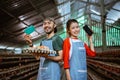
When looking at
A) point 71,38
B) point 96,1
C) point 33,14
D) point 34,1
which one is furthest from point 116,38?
point 71,38

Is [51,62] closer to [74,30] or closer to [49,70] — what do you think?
[49,70]

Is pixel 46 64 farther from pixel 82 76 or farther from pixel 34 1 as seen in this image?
pixel 34 1

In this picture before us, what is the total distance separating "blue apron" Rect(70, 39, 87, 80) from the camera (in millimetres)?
2131

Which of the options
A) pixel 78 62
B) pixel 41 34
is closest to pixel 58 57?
pixel 78 62

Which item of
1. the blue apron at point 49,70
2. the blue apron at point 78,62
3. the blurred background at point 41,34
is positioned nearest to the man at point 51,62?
the blue apron at point 49,70

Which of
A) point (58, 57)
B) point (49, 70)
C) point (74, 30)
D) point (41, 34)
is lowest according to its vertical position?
point (49, 70)

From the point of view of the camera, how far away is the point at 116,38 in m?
17.3

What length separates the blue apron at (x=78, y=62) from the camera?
2.13 m

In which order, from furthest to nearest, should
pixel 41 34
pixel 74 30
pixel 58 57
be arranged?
pixel 41 34
pixel 74 30
pixel 58 57

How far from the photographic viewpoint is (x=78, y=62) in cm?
215

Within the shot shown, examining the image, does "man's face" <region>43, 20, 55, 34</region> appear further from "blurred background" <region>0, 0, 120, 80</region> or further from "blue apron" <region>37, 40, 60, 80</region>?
"blurred background" <region>0, 0, 120, 80</region>

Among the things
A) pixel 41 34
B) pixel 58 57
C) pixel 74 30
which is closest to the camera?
pixel 58 57

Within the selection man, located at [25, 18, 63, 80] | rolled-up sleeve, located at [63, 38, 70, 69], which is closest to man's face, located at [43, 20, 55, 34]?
man, located at [25, 18, 63, 80]

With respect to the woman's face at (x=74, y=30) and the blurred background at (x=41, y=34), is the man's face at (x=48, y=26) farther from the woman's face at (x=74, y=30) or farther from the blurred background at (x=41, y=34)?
the blurred background at (x=41, y=34)
